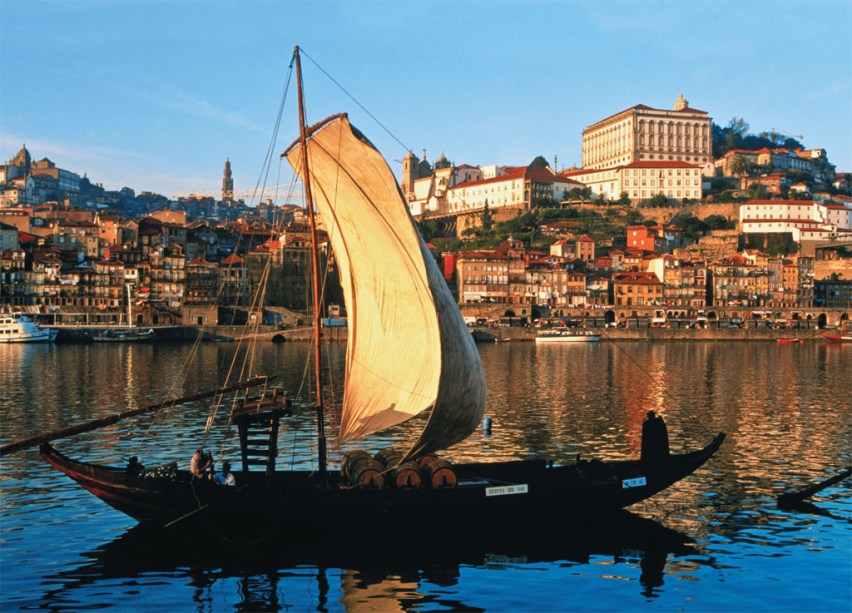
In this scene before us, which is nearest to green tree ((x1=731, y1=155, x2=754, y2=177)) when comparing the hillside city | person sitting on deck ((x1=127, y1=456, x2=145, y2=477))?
the hillside city

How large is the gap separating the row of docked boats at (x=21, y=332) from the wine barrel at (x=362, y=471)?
9007 centimetres

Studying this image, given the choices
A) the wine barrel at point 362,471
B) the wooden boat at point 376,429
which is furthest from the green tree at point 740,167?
the wine barrel at point 362,471

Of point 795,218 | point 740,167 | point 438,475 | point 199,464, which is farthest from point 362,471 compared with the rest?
point 740,167

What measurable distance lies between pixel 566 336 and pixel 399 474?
9233cm

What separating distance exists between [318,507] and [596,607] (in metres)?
6.65

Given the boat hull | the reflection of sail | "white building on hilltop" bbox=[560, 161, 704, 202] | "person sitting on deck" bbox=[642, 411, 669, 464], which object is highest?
"white building on hilltop" bbox=[560, 161, 704, 202]

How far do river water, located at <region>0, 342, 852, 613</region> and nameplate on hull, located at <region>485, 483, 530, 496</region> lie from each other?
109 cm

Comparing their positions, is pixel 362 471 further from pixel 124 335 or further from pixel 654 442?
pixel 124 335

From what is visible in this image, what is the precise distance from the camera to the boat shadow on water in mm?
17469

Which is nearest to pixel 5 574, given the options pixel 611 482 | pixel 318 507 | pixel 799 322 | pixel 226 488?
pixel 226 488

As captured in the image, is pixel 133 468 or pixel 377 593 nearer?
pixel 377 593

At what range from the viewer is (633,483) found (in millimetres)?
21750

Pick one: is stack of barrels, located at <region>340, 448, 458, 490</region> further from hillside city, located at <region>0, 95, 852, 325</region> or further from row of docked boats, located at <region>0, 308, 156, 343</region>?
row of docked boats, located at <region>0, 308, 156, 343</region>

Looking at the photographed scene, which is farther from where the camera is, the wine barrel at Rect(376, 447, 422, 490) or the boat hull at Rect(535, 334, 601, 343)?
the boat hull at Rect(535, 334, 601, 343)
